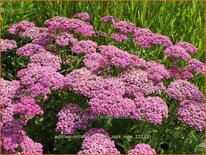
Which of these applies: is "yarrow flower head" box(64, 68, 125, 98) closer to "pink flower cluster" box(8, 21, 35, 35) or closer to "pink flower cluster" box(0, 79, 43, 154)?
"pink flower cluster" box(0, 79, 43, 154)

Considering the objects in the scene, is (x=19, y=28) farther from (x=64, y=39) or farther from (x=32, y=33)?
(x=64, y=39)

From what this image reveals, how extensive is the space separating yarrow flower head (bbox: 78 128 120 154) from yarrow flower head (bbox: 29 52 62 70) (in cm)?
103

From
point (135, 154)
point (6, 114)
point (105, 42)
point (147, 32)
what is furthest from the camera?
point (105, 42)

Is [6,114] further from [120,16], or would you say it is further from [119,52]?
[120,16]

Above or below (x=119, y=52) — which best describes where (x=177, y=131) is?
below

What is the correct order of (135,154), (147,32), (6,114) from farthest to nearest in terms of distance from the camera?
(147,32) → (6,114) → (135,154)

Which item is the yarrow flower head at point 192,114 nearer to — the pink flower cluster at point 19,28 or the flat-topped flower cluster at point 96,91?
the flat-topped flower cluster at point 96,91

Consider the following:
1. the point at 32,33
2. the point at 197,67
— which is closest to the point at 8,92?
the point at 32,33

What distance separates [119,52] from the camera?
373 centimetres

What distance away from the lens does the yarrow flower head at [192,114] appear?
3238mm

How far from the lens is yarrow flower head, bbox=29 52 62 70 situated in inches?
148

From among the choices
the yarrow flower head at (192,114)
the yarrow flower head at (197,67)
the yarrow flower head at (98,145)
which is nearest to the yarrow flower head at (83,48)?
the yarrow flower head at (197,67)

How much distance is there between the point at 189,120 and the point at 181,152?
0.36 m

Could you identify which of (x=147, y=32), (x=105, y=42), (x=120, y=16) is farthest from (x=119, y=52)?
(x=120, y=16)
